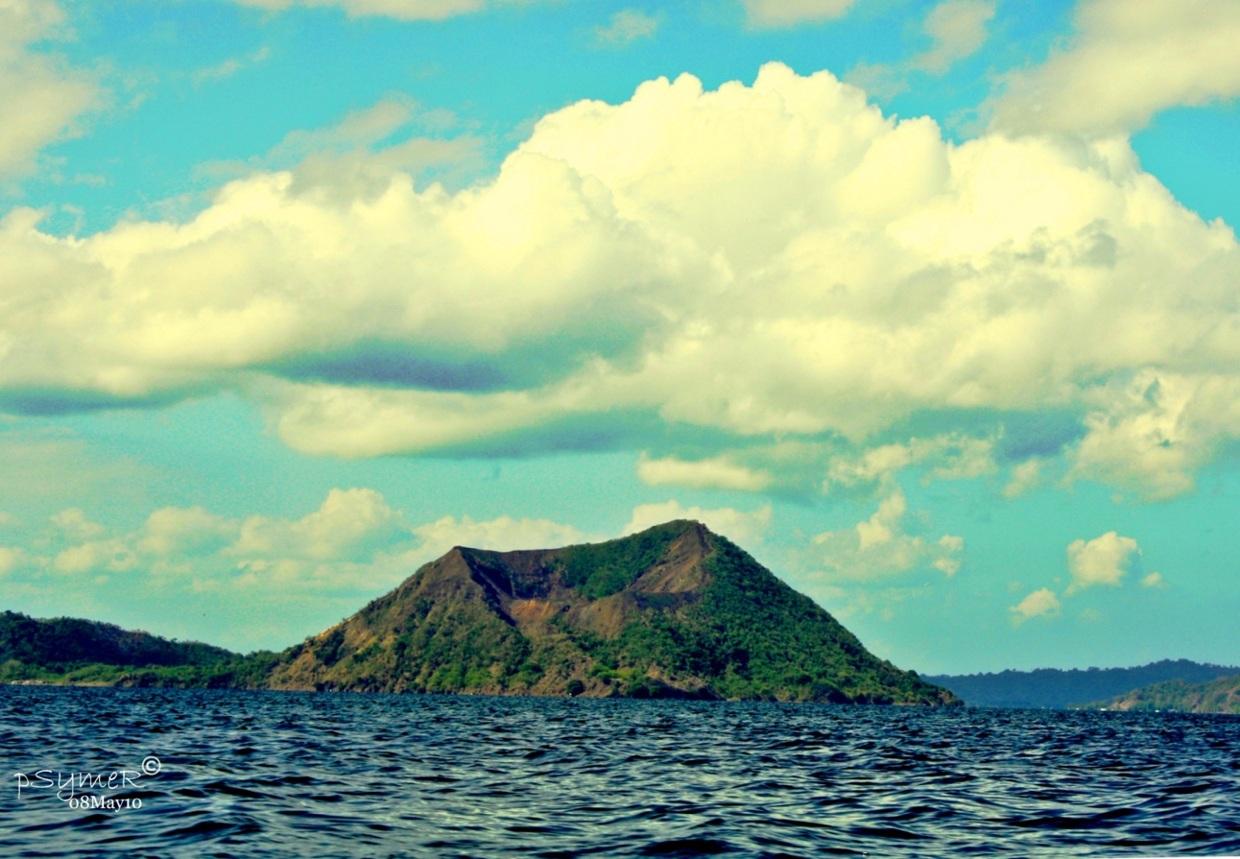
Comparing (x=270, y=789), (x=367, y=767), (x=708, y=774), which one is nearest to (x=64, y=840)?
(x=270, y=789)

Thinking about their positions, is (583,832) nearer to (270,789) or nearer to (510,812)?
(510,812)

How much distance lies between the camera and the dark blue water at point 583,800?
39.5m

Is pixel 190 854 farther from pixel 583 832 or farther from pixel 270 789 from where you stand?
pixel 270 789

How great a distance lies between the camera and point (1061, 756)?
9288 centimetres

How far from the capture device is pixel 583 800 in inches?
Result: 2044

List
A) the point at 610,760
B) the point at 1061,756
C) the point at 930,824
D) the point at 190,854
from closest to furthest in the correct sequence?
the point at 190,854 → the point at 930,824 → the point at 610,760 → the point at 1061,756

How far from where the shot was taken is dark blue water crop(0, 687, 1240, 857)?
1556 inches

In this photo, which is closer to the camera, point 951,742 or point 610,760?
point 610,760

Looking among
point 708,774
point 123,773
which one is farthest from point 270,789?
point 708,774

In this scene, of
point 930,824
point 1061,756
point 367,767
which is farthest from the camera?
point 1061,756

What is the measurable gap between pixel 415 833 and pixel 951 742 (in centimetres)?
8715

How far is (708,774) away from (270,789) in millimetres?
25299

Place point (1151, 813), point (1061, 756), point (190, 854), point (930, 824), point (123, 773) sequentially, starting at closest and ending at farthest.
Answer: point (190, 854) → point (930, 824) → point (1151, 813) → point (123, 773) → point (1061, 756)

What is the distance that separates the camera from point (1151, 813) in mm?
50781
